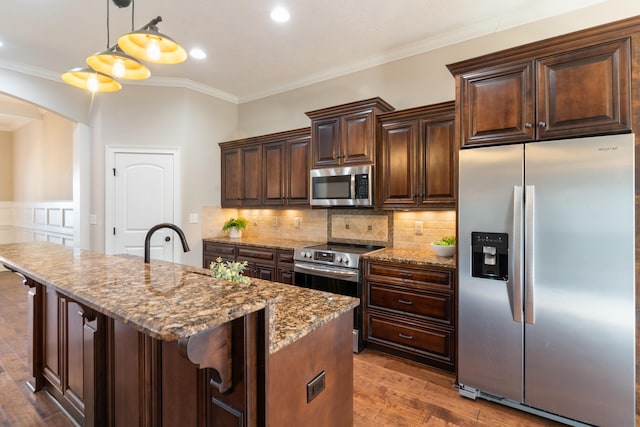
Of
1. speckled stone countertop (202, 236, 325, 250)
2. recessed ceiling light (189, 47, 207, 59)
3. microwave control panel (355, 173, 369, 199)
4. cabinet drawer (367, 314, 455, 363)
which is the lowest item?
cabinet drawer (367, 314, 455, 363)

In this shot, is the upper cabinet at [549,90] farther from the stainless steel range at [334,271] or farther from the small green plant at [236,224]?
the small green plant at [236,224]

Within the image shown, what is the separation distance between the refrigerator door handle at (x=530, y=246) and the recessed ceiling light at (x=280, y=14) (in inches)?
94.0

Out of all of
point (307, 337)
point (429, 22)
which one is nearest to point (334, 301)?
point (307, 337)

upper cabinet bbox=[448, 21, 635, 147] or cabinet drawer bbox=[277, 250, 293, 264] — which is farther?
cabinet drawer bbox=[277, 250, 293, 264]

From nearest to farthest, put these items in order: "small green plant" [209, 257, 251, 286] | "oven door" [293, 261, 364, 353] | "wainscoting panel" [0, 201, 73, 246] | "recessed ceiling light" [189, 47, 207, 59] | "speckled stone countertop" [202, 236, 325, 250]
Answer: "small green plant" [209, 257, 251, 286], "oven door" [293, 261, 364, 353], "recessed ceiling light" [189, 47, 207, 59], "speckled stone countertop" [202, 236, 325, 250], "wainscoting panel" [0, 201, 73, 246]

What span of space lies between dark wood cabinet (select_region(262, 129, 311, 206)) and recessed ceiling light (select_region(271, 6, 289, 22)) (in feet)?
4.06

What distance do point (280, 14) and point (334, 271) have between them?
2393mm

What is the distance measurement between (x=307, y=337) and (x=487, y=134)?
192cm

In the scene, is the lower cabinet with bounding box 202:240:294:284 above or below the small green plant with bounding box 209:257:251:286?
below

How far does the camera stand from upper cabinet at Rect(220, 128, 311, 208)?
3975 millimetres

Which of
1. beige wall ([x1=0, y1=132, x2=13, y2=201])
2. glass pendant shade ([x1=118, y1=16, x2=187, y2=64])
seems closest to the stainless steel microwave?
glass pendant shade ([x1=118, y1=16, x2=187, y2=64])

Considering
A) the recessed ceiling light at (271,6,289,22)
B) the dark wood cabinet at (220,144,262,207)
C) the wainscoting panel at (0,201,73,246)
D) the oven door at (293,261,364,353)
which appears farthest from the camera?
the wainscoting panel at (0,201,73,246)

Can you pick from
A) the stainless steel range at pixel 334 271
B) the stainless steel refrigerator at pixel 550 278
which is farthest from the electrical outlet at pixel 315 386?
the stainless steel range at pixel 334 271

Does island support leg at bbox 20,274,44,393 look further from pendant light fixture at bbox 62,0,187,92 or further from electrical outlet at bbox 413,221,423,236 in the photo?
electrical outlet at bbox 413,221,423,236
